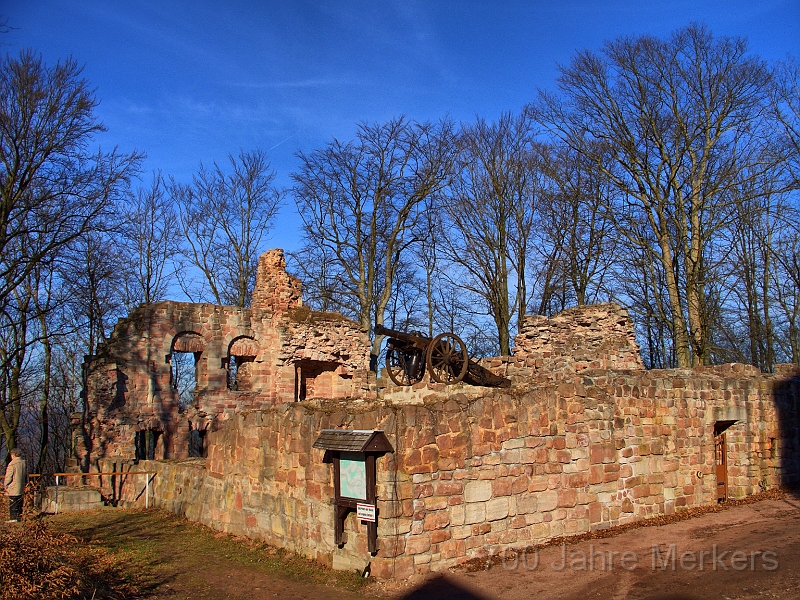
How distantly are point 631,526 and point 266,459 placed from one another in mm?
5241

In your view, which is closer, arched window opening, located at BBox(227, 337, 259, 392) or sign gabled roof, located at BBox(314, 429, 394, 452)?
sign gabled roof, located at BBox(314, 429, 394, 452)

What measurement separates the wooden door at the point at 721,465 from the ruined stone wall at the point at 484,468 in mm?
181

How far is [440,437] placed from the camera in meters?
7.73

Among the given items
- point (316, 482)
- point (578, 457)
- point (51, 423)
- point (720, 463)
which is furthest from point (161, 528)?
point (51, 423)

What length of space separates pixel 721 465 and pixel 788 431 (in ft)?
7.96

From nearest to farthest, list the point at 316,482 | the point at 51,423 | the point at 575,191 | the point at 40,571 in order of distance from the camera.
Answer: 1. the point at 40,571
2. the point at 316,482
3. the point at 575,191
4. the point at 51,423

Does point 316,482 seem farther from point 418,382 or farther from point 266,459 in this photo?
point 418,382

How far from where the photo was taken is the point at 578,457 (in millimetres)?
9141

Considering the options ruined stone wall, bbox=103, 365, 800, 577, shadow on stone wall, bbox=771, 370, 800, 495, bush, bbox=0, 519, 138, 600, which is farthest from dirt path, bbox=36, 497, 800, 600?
shadow on stone wall, bbox=771, 370, 800, 495

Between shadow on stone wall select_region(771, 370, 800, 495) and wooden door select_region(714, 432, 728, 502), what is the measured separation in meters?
1.58

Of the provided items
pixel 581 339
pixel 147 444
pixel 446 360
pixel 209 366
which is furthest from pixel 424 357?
pixel 147 444

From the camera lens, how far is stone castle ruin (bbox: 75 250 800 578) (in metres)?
7.66

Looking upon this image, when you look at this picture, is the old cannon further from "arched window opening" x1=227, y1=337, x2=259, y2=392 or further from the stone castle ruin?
"arched window opening" x1=227, y1=337, x2=259, y2=392

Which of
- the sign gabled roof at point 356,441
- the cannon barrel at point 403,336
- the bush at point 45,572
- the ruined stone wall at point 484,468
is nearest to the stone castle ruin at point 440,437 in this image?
the ruined stone wall at point 484,468
